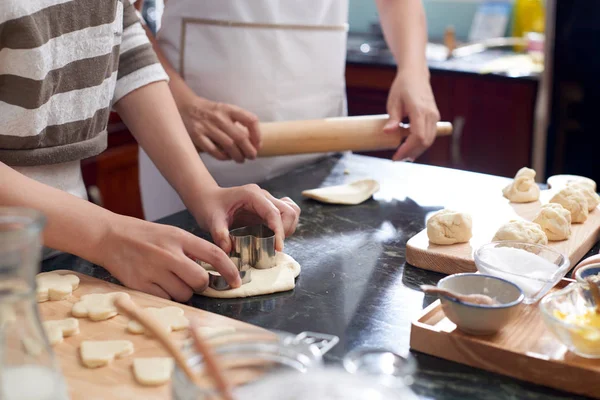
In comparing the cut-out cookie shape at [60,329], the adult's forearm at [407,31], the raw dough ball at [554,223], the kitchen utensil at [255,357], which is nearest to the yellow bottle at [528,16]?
the adult's forearm at [407,31]

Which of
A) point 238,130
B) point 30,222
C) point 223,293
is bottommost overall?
point 223,293

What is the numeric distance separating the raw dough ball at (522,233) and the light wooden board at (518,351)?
24 cm

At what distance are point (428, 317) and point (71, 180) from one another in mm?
714

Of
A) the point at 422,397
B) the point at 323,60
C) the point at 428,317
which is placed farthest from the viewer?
the point at 323,60

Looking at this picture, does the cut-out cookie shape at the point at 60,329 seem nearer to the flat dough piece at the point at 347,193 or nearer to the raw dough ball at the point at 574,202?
the flat dough piece at the point at 347,193

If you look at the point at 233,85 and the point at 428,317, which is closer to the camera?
the point at 428,317

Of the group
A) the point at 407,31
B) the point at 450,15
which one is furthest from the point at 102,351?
the point at 450,15

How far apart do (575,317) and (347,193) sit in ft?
2.39

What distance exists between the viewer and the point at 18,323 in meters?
0.62

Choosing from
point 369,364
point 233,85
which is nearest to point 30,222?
point 369,364

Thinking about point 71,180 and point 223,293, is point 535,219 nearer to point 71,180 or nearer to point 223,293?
point 223,293

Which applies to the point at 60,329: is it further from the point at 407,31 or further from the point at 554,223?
the point at 407,31

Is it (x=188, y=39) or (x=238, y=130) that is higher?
(x=188, y=39)

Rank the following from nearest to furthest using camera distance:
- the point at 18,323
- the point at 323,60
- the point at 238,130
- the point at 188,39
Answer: the point at 18,323
the point at 238,130
the point at 188,39
the point at 323,60
